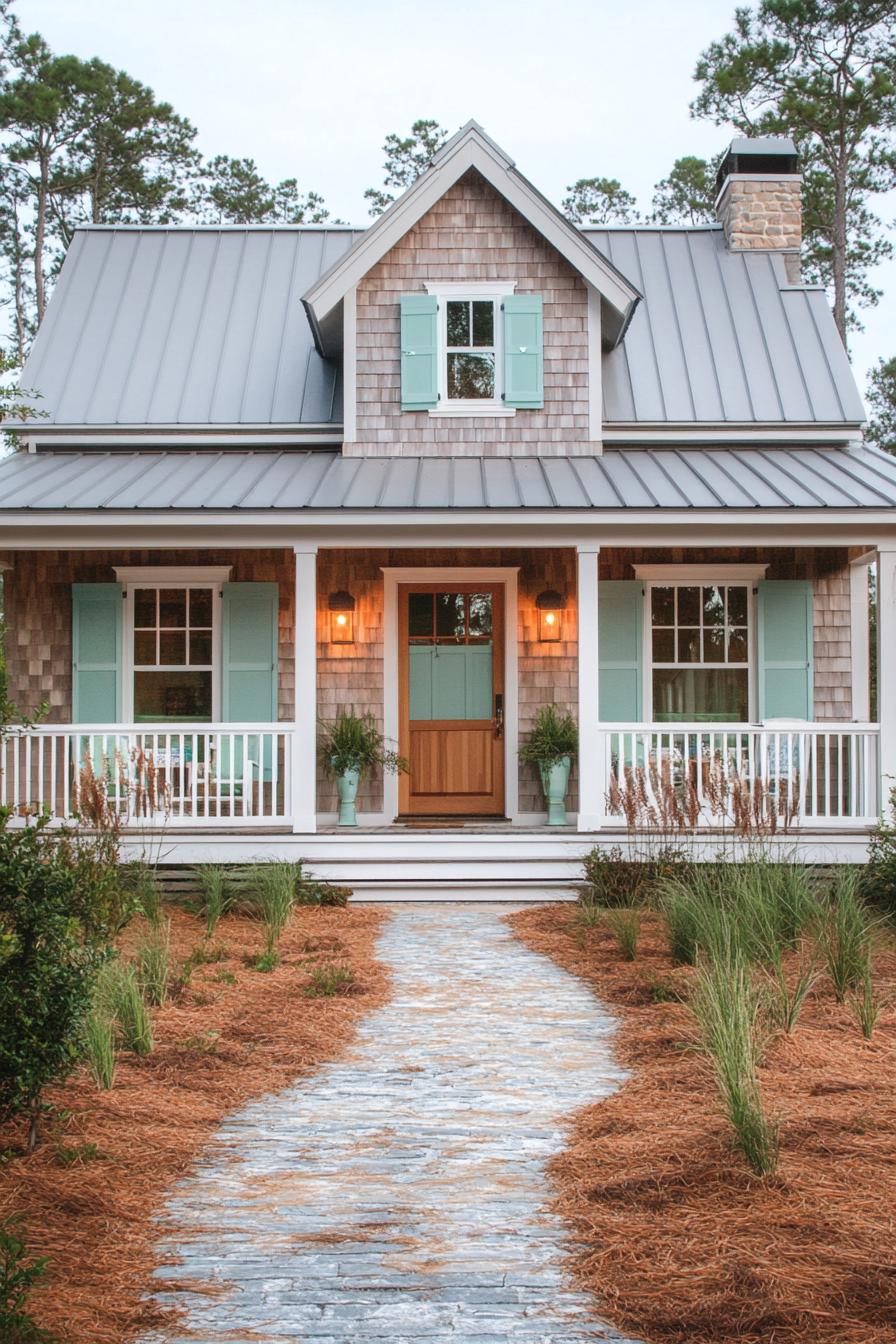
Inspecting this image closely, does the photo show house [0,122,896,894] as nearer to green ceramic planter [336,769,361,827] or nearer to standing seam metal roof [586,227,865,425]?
standing seam metal roof [586,227,865,425]

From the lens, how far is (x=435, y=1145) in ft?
15.3

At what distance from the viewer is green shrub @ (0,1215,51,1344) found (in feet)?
10.2

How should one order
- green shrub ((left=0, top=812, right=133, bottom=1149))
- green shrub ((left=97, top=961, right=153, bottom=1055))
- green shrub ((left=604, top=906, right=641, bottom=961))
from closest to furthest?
1. green shrub ((left=0, top=812, right=133, bottom=1149))
2. green shrub ((left=97, top=961, right=153, bottom=1055))
3. green shrub ((left=604, top=906, right=641, bottom=961))

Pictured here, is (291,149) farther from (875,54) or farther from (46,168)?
(875,54)

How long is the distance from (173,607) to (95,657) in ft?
2.77

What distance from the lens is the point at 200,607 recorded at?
40.9ft

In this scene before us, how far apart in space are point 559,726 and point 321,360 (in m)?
4.74

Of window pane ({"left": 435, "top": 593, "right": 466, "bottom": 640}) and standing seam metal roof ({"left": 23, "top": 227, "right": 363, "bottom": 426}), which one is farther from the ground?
standing seam metal roof ({"left": 23, "top": 227, "right": 363, "bottom": 426})

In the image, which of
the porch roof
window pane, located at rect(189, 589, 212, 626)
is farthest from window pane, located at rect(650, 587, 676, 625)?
window pane, located at rect(189, 589, 212, 626)

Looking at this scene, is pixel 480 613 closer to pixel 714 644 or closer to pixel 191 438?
pixel 714 644

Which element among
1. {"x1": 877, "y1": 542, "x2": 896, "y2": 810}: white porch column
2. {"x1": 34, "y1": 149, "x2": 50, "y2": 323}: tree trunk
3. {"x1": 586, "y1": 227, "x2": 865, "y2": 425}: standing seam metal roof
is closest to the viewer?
{"x1": 877, "y1": 542, "x2": 896, "y2": 810}: white porch column

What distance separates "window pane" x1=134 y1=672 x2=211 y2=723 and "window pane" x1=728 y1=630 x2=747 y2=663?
4867 millimetres

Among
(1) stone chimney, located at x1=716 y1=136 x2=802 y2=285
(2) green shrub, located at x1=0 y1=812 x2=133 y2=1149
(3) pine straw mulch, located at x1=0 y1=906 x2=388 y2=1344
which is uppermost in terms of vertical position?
(1) stone chimney, located at x1=716 y1=136 x2=802 y2=285

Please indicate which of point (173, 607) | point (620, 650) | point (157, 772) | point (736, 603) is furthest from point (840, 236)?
point (157, 772)
